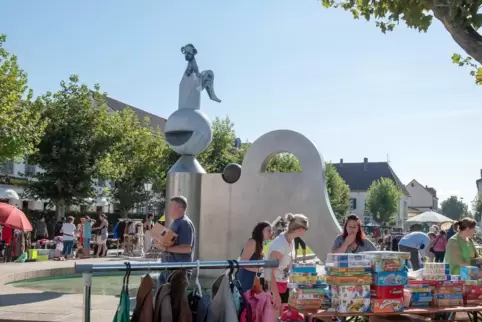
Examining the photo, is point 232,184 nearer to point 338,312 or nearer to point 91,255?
point 338,312

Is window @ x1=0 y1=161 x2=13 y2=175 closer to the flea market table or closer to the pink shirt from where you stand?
the pink shirt

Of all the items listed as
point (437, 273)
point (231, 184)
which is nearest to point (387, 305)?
point (437, 273)

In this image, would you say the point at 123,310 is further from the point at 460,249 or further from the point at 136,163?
the point at 136,163

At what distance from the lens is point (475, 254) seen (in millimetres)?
8273

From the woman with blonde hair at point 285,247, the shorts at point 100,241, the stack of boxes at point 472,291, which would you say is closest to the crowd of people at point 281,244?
the woman with blonde hair at point 285,247

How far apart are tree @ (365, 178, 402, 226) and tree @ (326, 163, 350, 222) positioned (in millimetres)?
9863

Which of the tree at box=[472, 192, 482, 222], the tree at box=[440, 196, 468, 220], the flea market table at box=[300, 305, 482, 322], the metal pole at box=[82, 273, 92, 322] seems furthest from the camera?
the tree at box=[440, 196, 468, 220]

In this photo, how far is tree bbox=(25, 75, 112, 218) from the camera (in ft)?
98.8

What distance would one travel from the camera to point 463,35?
6.07 m

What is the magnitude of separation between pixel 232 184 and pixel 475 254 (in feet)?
24.6

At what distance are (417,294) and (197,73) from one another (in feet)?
34.1

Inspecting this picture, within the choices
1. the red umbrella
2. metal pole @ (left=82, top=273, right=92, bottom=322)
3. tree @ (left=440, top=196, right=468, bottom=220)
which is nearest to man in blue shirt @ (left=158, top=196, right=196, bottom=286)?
metal pole @ (left=82, top=273, right=92, bottom=322)

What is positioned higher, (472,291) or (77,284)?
(472,291)

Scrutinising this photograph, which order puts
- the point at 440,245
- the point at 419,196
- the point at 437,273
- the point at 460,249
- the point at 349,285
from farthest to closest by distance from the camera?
the point at 419,196
the point at 440,245
the point at 460,249
the point at 437,273
the point at 349,285
